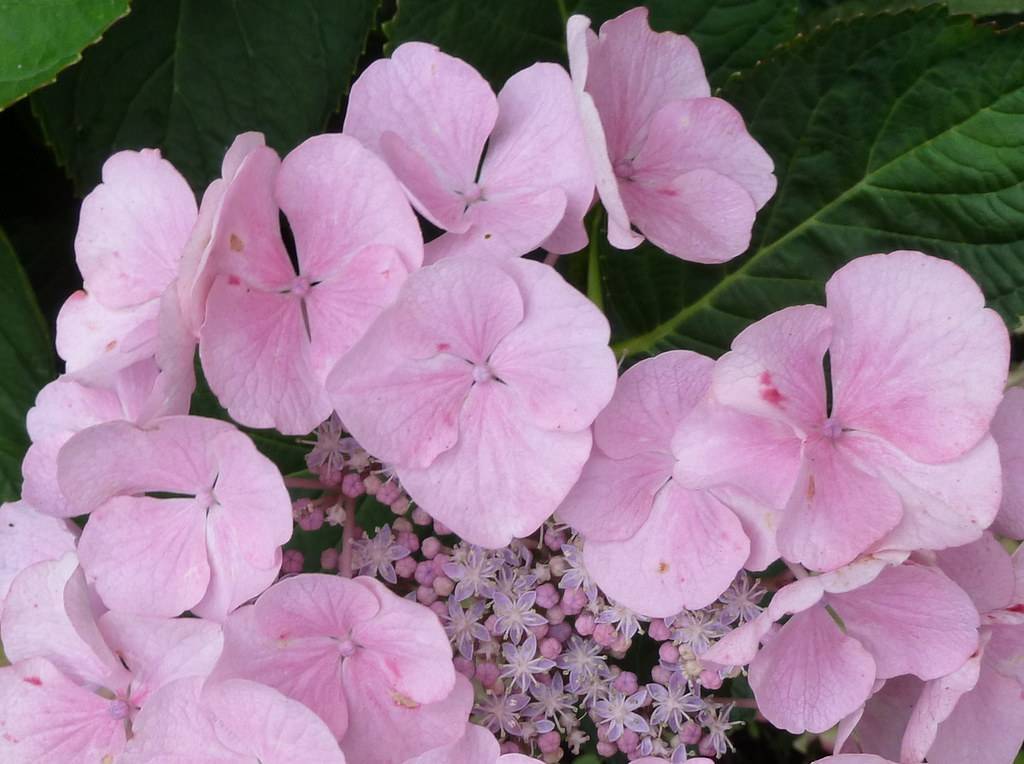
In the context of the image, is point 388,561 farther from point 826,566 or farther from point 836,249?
point 836,249

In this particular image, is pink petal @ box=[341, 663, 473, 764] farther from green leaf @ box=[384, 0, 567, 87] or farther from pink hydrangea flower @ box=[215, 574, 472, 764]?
green leaf @ box=[384, 0, 567, 87]

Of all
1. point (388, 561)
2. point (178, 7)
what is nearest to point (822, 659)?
point (388, 561)

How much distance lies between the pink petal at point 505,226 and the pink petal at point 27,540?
0.39 meters

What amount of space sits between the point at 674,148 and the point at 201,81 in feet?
1.63

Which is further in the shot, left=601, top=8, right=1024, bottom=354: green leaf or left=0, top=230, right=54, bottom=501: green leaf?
left=0, top=230, right=54, bottom=501: green leaf

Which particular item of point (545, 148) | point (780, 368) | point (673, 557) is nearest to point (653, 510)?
point (673, 557)

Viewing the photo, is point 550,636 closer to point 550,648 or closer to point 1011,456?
point 550,648

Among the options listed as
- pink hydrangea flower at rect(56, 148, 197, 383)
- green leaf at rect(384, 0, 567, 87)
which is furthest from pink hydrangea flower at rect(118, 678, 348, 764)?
green leaf at rect(384, 0, 567, 87)

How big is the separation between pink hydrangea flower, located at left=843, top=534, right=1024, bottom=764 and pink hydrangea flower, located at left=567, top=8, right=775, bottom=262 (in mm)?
279

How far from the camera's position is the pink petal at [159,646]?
72 cm

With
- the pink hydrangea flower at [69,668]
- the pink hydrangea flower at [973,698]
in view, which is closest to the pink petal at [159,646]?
the pink hydrangea flower at [69,668]

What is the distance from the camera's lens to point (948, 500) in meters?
0.65

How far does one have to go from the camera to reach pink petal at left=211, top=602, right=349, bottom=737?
694 mm

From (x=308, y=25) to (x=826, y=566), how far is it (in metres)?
0.69
